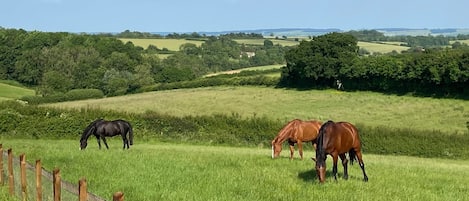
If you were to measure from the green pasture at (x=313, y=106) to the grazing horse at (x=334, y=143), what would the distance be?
4021cm

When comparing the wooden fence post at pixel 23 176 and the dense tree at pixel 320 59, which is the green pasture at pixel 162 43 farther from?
the wooden fence post at pixel 23 176

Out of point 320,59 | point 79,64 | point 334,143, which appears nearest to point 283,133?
point 334,143

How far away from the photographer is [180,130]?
4247cm

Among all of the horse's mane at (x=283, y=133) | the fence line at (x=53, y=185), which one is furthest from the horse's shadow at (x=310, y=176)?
the fence line at (x=53, y=185)

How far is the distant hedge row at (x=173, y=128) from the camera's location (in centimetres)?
3822

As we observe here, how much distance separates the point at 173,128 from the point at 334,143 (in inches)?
1139

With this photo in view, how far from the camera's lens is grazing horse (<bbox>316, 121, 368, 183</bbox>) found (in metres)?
13.9

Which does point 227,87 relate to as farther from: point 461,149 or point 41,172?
point 41,172

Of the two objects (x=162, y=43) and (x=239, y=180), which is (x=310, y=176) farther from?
(x=162, y=43)

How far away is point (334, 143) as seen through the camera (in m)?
14.5

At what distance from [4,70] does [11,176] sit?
125 meters

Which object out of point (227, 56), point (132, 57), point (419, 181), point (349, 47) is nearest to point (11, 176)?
point (419, 181)

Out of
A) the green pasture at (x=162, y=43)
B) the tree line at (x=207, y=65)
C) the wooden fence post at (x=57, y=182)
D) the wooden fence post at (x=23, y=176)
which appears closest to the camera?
the wooden fence post at (x=57, y=182)

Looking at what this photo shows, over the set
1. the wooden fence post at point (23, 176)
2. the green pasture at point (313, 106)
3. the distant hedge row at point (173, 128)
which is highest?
the wooden fence post at point (23, 176)
